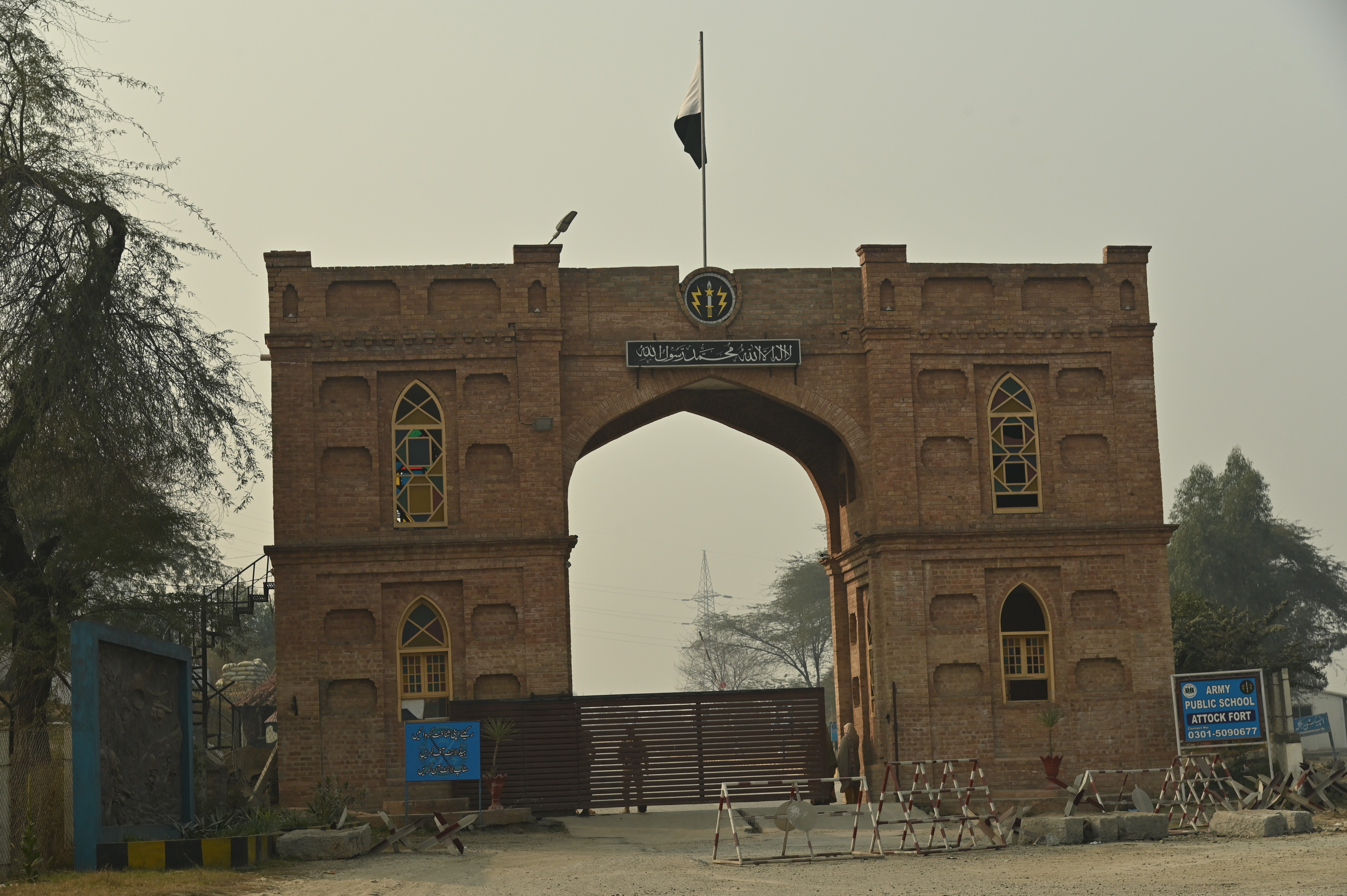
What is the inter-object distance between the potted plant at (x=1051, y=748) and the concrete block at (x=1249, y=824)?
4.13m

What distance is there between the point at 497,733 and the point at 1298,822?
11.9m

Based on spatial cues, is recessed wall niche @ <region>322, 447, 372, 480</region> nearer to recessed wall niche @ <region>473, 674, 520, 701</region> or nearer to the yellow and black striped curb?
recessed wall niche @ <region>473, 674, 520, 701</region>

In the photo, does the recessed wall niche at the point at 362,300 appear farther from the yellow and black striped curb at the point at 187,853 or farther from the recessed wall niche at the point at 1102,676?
the recessed wall niche at the point at 1102,676

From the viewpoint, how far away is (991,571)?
27.1 metres

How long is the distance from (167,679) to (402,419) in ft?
25.2

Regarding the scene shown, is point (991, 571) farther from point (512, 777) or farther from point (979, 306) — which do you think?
point (512, 777)

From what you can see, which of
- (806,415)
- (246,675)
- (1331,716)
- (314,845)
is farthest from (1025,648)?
(1331,716)

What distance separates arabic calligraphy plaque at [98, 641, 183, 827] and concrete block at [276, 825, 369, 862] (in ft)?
4.87

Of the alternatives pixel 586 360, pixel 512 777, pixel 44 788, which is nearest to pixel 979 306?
pixel 586 360

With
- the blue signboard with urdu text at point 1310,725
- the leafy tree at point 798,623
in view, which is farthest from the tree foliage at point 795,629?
the blue signboard with urdu text at point 1310,725

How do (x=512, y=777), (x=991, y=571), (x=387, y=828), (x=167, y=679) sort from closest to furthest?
1. (x=167, y=679)
2. (x=387, y=828)
3. (x=512, y=777)
4. (x=991, y=571)

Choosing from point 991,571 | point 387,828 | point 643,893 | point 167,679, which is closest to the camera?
point 643,893

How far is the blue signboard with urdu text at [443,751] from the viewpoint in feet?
77.6

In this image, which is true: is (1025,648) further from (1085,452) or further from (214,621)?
(214,621)
